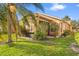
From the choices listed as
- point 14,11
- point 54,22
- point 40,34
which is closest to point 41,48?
point 40,34

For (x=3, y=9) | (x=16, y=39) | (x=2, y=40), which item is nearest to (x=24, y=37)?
(x=16, y=39)

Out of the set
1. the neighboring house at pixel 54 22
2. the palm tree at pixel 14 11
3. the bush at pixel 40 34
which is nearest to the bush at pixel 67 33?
the neighboring house at pixel 54 22

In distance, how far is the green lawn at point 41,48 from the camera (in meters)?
2.29

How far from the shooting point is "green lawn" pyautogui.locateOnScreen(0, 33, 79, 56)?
2.29 m

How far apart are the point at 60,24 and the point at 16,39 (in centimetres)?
55

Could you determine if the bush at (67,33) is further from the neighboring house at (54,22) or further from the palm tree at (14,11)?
the palm tree at (14,11)

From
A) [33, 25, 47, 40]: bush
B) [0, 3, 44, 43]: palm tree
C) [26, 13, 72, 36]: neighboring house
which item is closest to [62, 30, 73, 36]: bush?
[26, 13, 72, 36]: neighboring house

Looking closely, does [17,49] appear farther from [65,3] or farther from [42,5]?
[65,3]

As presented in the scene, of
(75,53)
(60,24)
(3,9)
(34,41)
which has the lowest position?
(75,53)

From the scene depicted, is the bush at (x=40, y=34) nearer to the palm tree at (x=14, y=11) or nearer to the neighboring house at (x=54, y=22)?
the neighboring house at (x=54, y=22)

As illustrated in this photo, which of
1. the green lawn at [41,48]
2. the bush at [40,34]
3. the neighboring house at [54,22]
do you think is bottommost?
the green lawn at [41,48]

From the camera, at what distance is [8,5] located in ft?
7.61

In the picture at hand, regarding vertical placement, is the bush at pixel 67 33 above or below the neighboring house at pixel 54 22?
below

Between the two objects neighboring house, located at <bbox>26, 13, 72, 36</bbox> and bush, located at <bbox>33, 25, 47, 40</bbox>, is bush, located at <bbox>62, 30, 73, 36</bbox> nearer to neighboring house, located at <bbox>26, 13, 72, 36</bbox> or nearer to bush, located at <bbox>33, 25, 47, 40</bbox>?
neighboring house, located at <bbox>26, 13, 72, 36</bbox>
